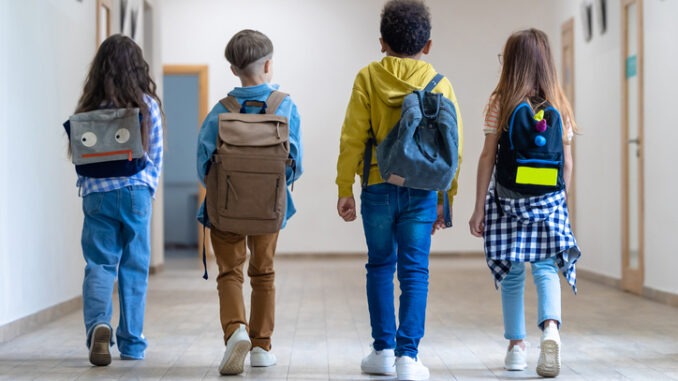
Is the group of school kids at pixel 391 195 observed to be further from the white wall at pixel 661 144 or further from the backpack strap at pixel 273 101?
the white wall at pixel 661 144

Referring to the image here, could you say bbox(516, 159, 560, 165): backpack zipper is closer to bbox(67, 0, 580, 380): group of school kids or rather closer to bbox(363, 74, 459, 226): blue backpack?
bbox(67, 0, 580, 380): group of school kids

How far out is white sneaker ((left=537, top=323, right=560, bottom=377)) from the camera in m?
2.98

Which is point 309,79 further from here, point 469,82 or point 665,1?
point 665,1

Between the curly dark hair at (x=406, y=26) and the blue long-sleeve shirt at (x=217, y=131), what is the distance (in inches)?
15.7

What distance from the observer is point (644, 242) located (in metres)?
6.15

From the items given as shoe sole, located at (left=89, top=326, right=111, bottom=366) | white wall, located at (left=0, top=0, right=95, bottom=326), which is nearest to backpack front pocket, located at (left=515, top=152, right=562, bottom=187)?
shoe sole, located at (left=89, top=326, right=111, bottom=366)

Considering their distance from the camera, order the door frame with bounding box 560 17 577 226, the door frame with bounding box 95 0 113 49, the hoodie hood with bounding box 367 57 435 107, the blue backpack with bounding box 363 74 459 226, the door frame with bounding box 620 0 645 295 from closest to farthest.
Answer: the blue backpack with bounding box 363 74 459 226 → the hoodie hood with bounding box 367 57 435 107 → the door frame with bounding box 95 0 113 49 → the door frame with bounding box 620 0 645 295 → the door frame with bounding box 560 17 577 226

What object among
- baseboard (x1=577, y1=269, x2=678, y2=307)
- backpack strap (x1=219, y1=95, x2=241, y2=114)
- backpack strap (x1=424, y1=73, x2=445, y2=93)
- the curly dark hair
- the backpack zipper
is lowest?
baseboard (x1=577, y1=269, x2=678, y2=307)

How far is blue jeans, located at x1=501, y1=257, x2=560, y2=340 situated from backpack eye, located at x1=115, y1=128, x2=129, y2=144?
1337mm

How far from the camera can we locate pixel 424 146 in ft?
9.27

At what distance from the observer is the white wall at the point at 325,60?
1020 centimetres

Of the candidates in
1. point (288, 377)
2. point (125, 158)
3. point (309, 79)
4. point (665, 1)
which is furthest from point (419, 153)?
point (309, 79)

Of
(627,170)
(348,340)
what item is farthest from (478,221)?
(627,170)

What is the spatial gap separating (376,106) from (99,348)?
1.23m
